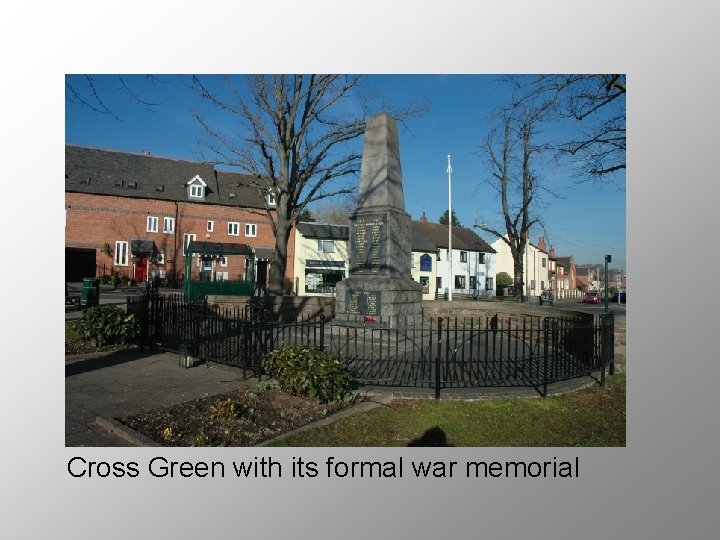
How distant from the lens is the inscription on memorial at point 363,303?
10305 mm

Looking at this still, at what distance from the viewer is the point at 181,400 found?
5910 millimetres

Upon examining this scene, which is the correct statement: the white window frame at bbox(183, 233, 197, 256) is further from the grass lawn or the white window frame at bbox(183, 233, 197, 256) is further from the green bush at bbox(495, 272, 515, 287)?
the green bush at bbox(495, 272, 515, 287)

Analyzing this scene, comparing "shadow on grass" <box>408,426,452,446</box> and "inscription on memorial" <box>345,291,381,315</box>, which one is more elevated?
"inscription on memorial" <box>345,291,381,315</box>

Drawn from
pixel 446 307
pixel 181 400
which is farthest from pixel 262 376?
pixel 446 307

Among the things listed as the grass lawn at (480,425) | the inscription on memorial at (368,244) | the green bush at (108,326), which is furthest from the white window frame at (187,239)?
the grass lawn at (480,425)

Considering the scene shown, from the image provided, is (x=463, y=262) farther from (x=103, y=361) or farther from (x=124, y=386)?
(x=124, y=386)

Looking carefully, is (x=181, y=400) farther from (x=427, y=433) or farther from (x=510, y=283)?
(x=510, y=283)

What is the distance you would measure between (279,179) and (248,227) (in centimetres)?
1463

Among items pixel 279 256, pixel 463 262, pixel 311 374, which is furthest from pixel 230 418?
pixel 463 262

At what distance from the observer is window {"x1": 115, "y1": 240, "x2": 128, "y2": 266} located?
14.8 meters

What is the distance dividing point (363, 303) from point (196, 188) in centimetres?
1946

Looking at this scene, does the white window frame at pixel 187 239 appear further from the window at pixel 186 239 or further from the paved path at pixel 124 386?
the paved path at pixel 124 386

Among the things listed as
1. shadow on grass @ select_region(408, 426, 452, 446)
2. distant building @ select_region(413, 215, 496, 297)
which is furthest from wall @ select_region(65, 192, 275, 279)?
distant building @ select_region(413, 215, 496, 297)

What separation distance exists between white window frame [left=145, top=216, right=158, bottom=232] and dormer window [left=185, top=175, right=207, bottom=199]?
3.63m
